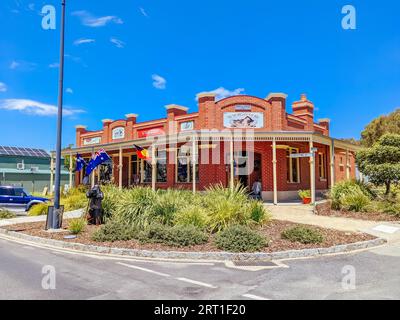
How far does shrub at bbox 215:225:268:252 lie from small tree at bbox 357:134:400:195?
9816 mm

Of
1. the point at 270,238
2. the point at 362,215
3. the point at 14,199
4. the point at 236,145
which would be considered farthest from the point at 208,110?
the point at 270,238

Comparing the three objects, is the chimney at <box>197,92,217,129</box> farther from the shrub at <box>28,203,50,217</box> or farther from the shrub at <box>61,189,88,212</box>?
the shrub at <box>28,203,50,217</box>

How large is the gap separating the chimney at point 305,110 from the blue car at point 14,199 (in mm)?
18823

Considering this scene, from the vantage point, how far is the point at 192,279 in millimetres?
6145

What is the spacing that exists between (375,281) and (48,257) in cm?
689

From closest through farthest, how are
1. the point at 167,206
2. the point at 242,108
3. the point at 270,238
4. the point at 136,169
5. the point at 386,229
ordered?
the point at 270,238, the point at 167,206, the point at 386,229, the point at 242,108, the point at 136,169

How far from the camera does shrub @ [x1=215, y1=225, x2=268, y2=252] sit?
27.3ft

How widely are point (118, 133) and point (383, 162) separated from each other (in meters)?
19.3

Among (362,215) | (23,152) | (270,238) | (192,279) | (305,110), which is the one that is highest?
(305,110)

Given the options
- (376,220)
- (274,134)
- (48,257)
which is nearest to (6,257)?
(48,257)

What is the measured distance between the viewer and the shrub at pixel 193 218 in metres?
10.1

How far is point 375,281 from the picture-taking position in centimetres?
596

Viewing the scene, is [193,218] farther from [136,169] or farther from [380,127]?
[380,127]

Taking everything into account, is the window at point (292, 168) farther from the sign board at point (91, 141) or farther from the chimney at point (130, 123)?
the sign board at point (91, 141)
